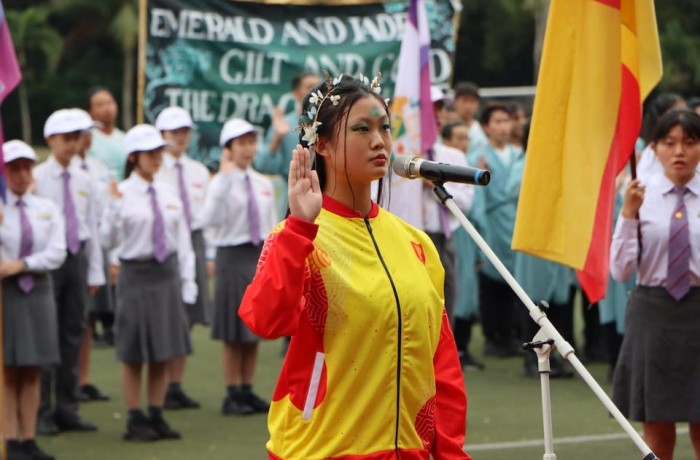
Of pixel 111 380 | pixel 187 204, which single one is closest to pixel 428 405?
pixel 187 204

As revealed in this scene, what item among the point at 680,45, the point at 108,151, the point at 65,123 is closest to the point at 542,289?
the point at 108,151

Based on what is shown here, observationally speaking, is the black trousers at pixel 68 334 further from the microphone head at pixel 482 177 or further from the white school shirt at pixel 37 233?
the microphone head at pixel 482 177

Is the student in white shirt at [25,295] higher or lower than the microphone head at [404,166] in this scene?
lower

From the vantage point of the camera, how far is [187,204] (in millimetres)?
11203

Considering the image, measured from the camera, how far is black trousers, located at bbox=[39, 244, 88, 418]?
32.0 feet

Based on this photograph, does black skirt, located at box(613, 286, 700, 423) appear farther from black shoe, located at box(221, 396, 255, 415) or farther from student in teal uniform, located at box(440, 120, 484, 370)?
student in teal uniform, located at box(440, 120, 484, 370)

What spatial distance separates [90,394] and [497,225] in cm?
392

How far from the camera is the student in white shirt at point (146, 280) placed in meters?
9.41

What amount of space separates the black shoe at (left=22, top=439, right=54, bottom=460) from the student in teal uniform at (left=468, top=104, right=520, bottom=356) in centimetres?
508

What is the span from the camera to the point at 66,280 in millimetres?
9820

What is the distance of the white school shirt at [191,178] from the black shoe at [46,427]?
2.01m

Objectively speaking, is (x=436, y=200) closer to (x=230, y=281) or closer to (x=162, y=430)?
(x=230, y=281)

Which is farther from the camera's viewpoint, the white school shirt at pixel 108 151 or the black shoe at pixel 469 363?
the white school shirt at pixel 108 151

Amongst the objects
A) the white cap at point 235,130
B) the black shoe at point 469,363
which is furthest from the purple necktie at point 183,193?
the black shoe at point 469,363
